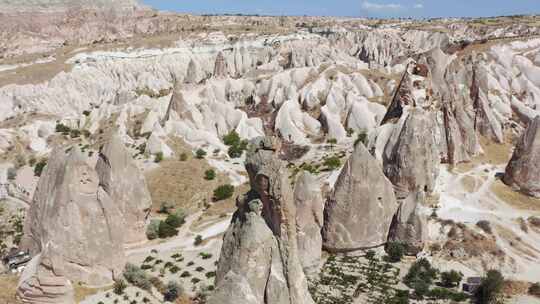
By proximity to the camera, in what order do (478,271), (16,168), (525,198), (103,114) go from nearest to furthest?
(478,271) < (525,198) < (16,168) < (103,114)

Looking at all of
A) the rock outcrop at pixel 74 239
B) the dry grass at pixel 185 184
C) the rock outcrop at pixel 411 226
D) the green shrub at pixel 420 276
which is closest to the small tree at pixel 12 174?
the dry grass at pixel 185 184

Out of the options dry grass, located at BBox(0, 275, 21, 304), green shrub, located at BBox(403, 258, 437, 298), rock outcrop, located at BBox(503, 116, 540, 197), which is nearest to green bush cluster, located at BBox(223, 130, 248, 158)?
rock outcrop, located at BBox(503, 116, 540, 197)

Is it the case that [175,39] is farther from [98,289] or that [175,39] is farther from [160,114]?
[98,289]

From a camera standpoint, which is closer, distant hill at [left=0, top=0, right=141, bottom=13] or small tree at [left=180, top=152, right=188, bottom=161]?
small tree at [left=180, top=152, right=188, bottom=161]

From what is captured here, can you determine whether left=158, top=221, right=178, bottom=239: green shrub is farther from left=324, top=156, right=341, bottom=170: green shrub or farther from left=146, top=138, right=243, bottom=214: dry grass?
left=324, top=156, right=341, bottom=170: green shrub

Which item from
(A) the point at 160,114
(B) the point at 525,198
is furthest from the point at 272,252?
(A) the point at 160,114
